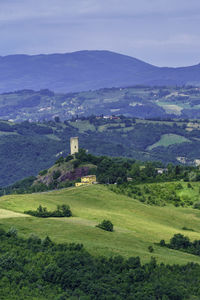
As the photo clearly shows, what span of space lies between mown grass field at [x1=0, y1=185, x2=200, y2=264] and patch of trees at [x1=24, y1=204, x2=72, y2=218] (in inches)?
68.6

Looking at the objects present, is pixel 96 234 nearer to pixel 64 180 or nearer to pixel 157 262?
pixel 157 262

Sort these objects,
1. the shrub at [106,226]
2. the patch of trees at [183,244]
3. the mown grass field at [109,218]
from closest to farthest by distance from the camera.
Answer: the mown grass field at [109,218], the patch of trees at [183,244], the shrub at [106,226]

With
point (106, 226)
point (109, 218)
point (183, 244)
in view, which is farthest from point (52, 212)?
point (183, 244)

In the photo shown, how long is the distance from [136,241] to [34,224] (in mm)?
15142

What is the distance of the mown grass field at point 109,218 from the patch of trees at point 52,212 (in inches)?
68.6

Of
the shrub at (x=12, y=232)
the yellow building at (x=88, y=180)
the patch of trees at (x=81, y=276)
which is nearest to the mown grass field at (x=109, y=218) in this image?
the shrub at (x=12, y=232)

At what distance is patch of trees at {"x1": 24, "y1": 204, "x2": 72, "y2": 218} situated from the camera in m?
105

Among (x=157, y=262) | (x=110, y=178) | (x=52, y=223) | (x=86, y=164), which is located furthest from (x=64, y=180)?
(x=157, y=262)

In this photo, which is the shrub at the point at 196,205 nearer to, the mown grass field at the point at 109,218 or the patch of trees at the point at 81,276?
the mown grass field at the point at 109,218

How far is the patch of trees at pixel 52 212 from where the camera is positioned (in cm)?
10534

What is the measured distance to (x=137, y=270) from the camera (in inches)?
2889

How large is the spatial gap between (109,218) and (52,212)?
9.68 meters

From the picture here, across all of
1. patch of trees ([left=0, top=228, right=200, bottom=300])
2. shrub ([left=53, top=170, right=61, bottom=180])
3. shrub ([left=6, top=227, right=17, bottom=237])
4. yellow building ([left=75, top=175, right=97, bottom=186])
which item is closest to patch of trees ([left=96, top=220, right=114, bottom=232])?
shrub ([left=6, top=227, right=17, bottom=237])

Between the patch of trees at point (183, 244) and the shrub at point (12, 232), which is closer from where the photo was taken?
the shrub at point (12, 232)
